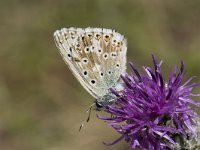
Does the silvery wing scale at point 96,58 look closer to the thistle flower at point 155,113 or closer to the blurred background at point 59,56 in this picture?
the thistle flower at point 155,113

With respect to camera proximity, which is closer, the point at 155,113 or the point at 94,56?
the point at 155,113

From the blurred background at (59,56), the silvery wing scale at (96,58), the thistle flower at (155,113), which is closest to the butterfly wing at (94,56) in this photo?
the silvery wing scale at (96,58)

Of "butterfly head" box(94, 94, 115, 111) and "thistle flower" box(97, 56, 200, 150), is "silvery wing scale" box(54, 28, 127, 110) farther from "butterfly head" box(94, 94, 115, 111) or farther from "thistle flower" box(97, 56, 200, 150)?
"thistle flower" box(97, 56, 200, 150)

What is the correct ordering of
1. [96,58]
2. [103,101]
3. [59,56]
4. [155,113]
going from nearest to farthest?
[155,113], [103,101], [96,58], [59,56]

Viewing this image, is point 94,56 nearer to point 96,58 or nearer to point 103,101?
point 96,58

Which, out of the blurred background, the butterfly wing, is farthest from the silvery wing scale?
the blurred background

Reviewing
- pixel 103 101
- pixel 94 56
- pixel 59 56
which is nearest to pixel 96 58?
pixel 94 56

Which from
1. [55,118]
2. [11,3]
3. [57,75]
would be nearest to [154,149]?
[55,118]
